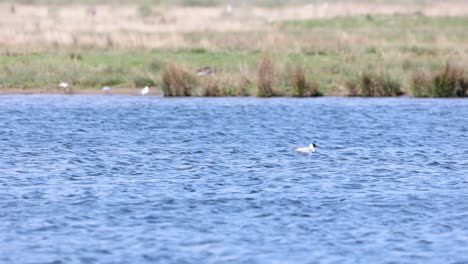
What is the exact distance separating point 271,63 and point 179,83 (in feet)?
8.33

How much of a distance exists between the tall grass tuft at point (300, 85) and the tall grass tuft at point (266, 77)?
0.45 metres

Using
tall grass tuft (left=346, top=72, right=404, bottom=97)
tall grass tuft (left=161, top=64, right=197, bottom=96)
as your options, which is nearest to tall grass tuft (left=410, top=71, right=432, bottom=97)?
tall grass tuft (left=346, top=72, right=404, bottom=97)

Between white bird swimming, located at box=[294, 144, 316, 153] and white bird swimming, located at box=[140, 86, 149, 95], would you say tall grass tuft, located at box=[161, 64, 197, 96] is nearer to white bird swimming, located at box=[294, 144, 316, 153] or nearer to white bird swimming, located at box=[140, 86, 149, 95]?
white bird swimming, located at box=[140, 86, 149, 95]

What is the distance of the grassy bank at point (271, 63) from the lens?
30.3 metres

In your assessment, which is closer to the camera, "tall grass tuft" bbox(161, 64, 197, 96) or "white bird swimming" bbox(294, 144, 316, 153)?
"white bird swimming" bbox(294, 144, 316, 153)

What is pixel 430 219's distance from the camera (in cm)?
1445

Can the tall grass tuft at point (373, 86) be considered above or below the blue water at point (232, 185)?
above

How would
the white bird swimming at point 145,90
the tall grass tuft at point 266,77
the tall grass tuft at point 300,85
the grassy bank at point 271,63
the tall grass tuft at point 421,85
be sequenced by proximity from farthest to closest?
the white bird swimming at point 145,90 → the grassy bank at point 271,63 → the tall grass tuft at point 300,85 → the tall grass tuft at point 421,85 → the tall grass tuft at point 266,77

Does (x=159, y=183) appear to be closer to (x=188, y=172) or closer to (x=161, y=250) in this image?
(x=188, y=172)

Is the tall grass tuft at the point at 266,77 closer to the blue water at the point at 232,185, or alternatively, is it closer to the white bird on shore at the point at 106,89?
the blue water at the point at 232,185

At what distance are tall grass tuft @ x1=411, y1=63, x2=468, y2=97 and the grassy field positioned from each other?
0.08m

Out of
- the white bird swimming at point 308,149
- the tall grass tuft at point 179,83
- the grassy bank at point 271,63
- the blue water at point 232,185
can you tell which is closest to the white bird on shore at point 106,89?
the grassy bank at point 271,63

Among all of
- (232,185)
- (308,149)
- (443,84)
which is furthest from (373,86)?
(232,185)

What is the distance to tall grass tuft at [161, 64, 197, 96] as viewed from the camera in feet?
98.8
